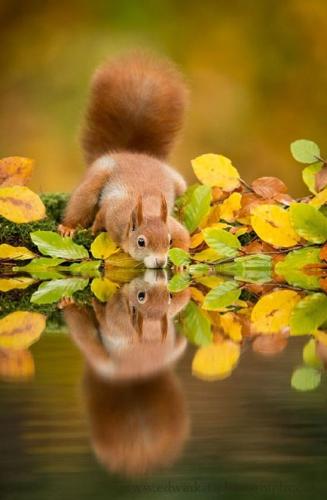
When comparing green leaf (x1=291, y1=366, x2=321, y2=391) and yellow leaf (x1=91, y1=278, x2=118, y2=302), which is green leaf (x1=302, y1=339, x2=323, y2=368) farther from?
yellow leaf (x1=91, y1=278, x2=118, y2=302)

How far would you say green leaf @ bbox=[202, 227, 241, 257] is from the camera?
2758mm

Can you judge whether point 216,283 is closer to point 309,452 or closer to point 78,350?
point 78,350

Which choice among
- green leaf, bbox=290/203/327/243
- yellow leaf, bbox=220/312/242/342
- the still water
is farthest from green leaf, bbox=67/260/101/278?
the still water

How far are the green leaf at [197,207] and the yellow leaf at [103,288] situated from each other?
18.9 inches

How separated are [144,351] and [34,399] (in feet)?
1.19

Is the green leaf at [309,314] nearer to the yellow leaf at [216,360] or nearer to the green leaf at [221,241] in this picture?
the yellow leaf at [216,360]

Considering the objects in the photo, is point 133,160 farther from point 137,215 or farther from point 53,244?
point 53,244

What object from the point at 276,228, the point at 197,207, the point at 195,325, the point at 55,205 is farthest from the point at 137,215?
the point at 195,325

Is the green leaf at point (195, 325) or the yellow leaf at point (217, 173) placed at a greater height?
the green leaf at point (195, 325)

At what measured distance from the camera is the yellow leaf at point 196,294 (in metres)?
2.22

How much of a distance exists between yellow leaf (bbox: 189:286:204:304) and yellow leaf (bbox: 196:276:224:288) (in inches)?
2.6

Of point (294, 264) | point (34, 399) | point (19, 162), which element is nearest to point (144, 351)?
point (34, 399)

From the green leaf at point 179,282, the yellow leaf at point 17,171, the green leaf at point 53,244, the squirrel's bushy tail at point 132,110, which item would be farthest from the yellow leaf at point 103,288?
the squirrel's bushy tail at point 132,110

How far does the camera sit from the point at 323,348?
4.94ft
